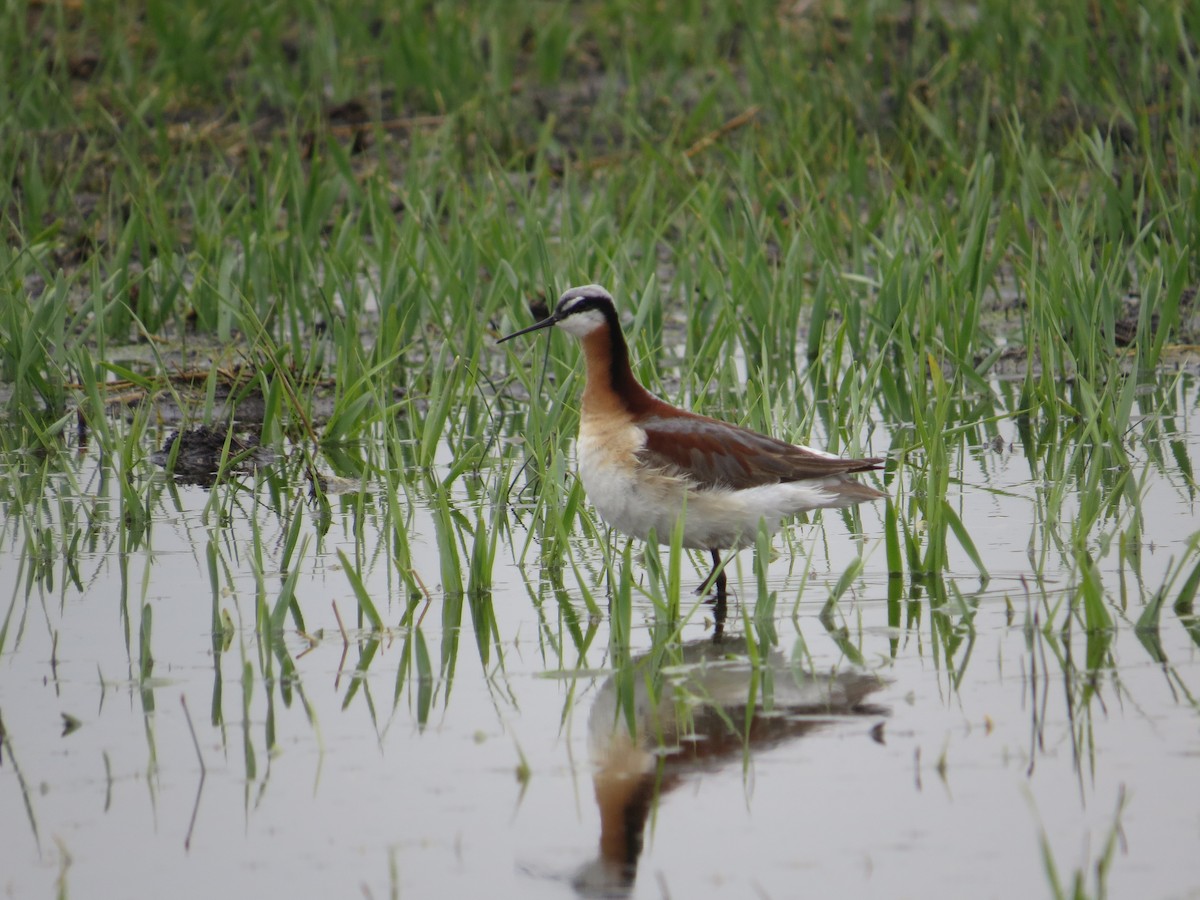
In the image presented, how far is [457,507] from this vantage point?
20.6ft

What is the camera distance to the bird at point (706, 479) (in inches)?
208

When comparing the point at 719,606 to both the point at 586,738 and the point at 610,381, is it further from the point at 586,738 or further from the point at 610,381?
the point at 586,738

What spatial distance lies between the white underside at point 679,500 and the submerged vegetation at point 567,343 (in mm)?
187

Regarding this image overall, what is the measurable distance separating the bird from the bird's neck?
0.38 feet

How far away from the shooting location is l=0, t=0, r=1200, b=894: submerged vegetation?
4898 mm

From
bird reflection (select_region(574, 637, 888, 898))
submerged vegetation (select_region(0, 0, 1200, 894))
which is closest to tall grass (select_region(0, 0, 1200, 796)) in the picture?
submerged vegetation (select_region(0, 0, 1200, 894))

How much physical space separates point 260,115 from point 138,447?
6470mm

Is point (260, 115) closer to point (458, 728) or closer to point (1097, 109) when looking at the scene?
point (1097, 109)

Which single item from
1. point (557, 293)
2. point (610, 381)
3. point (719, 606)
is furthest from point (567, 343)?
point (719, 606)

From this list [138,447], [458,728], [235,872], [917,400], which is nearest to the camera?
[235,872]

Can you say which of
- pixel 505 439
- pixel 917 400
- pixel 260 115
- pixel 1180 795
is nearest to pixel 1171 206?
pixel 917 400

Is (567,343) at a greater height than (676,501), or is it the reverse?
(567,343)

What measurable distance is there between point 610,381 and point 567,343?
165 cm

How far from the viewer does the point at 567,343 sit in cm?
734
